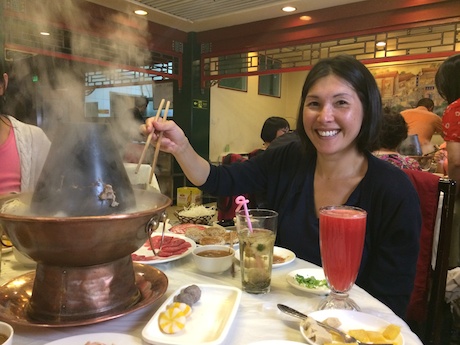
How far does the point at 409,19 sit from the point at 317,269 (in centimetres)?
509

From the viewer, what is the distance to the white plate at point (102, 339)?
869mm

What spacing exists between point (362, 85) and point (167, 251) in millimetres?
1100

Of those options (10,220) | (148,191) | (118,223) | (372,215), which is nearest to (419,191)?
(372,215)

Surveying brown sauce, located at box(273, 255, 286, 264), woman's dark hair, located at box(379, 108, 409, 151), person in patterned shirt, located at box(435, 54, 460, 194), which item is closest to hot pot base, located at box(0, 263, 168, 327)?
brown sauce, located at box(273, 255, 286, 264)

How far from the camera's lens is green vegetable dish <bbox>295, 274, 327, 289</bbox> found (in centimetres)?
123

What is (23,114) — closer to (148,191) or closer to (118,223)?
(148,191)

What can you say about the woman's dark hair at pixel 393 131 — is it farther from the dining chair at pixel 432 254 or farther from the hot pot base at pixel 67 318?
the hot pot base at pixel 67 318

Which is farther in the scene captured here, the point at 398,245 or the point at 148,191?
the point at 398,245

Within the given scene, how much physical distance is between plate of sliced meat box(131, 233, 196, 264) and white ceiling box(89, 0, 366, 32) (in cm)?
429

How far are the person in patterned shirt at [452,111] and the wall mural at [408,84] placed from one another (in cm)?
518

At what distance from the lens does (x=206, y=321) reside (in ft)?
3.29

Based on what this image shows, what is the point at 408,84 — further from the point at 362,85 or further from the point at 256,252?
the point at 256,252

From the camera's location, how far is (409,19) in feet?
17.2

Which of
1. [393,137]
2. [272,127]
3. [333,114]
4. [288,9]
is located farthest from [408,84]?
[333,114]
